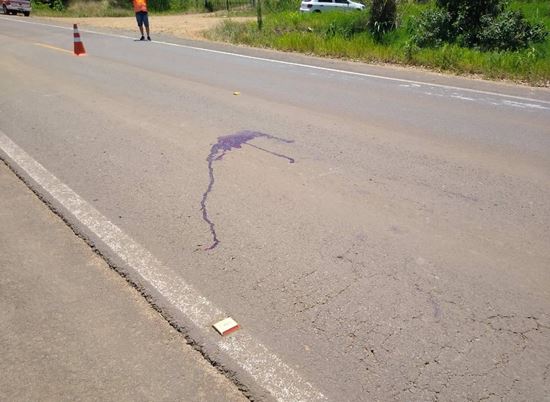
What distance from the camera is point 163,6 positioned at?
40.8 meters

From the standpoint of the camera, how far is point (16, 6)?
108 feet

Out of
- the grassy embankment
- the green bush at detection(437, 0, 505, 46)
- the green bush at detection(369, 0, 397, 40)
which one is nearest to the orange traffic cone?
the grassy embankment

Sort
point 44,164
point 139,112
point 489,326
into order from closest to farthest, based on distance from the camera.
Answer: point 489,326 < point 44,164 < point 139,112

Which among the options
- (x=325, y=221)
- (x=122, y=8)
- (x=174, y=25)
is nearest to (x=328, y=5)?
(x=174, y=25)

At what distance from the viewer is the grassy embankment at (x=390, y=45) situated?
11.0 m

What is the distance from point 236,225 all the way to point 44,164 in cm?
268

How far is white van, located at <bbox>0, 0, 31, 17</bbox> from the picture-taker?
107 feet

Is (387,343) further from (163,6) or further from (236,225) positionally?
(163,6)

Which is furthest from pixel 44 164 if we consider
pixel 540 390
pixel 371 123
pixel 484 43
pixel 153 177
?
pixel 484 43

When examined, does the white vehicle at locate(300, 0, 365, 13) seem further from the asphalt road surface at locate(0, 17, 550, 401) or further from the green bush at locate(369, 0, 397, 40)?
the asphalt road surface at locate(0, 17, 550, 401)

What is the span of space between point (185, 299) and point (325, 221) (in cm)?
149

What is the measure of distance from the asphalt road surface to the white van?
29746 millimetres

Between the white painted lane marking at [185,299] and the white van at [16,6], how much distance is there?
1357 inches

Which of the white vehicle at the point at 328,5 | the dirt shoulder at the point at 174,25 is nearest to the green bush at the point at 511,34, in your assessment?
the white vehicle at the point at 328,5
